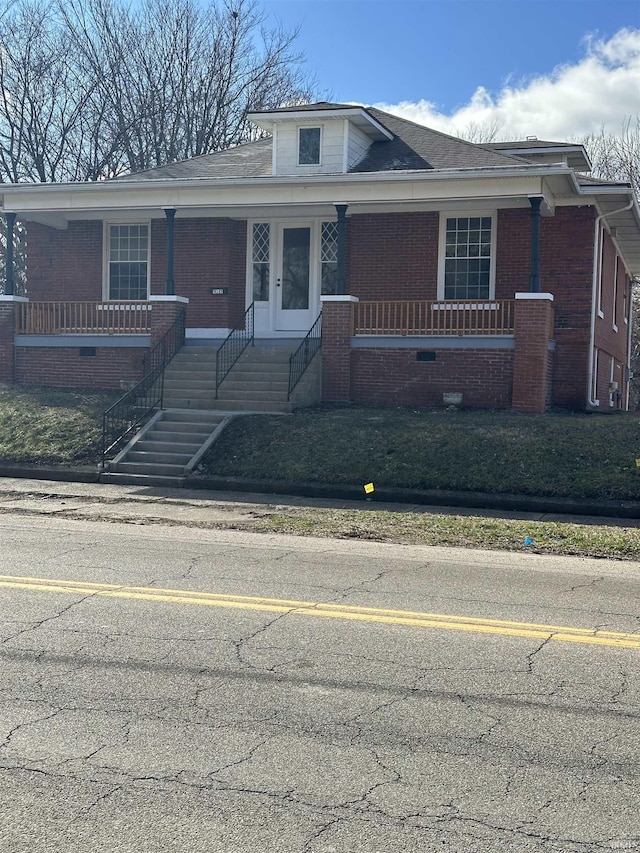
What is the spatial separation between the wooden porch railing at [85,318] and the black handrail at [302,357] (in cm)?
358

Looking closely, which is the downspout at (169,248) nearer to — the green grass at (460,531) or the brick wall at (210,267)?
the brick wall at (210,267)

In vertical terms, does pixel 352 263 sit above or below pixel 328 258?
below

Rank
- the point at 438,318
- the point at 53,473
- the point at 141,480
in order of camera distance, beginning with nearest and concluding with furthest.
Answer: the point at 141,480 → the point at 53,473 → the point at 438,318

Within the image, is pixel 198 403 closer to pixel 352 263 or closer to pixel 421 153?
pixel 352 263

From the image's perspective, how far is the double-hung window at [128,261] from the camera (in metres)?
22.2

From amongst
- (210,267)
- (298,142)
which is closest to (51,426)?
(210,267)

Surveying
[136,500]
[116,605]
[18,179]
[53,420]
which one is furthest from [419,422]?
[18,179]

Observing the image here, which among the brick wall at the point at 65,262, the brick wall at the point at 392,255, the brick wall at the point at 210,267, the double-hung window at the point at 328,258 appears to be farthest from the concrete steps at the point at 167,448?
the brick wall at the point at 65,262

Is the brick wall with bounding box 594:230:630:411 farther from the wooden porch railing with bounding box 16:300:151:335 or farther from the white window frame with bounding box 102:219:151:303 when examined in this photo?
the white window frame with bounding box 102:219:151:303

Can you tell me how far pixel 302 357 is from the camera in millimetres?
19047

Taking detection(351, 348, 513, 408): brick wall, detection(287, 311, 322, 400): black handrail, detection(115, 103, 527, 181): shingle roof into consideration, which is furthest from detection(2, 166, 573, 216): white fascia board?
detection(351, 348, 513, 408): brick wall

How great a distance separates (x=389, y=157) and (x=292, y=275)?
3384 millimetres

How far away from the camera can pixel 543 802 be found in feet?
13.1

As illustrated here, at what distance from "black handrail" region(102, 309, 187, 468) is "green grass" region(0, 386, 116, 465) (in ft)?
0.86
